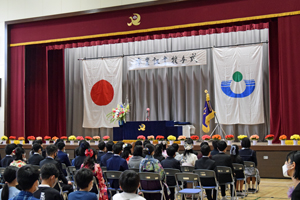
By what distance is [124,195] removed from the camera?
3.19 metres

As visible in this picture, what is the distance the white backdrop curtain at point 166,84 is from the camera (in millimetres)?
12938

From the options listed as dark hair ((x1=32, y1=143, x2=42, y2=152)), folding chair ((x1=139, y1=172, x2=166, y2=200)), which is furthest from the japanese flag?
folding chair ((x1=139, y1=172, x2=166, y2=200))

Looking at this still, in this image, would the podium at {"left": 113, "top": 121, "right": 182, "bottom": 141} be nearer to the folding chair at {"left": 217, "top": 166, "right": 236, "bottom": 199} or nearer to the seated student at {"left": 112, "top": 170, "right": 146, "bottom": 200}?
the folding chair at {"left": 217, "top": 166, "right": 236, "bottom": 199}

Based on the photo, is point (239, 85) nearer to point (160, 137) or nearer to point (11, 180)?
point (160, 137)

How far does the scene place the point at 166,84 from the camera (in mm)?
14094

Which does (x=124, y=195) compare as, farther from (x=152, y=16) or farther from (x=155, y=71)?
(x=155, y=71)

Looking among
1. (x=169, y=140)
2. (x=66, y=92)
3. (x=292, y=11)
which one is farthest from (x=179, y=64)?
(x=66, y=92)

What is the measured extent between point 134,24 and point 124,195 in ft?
29.1

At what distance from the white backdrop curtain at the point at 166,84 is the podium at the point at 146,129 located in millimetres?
2626

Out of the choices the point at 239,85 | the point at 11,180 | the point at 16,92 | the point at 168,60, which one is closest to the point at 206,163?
the point at 11,180

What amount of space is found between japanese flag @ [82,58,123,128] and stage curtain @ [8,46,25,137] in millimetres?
2417

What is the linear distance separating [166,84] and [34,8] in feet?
18.8

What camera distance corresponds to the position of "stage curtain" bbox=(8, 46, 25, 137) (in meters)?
13.1

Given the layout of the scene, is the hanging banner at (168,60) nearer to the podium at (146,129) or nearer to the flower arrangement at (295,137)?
the podium at (146,129)
